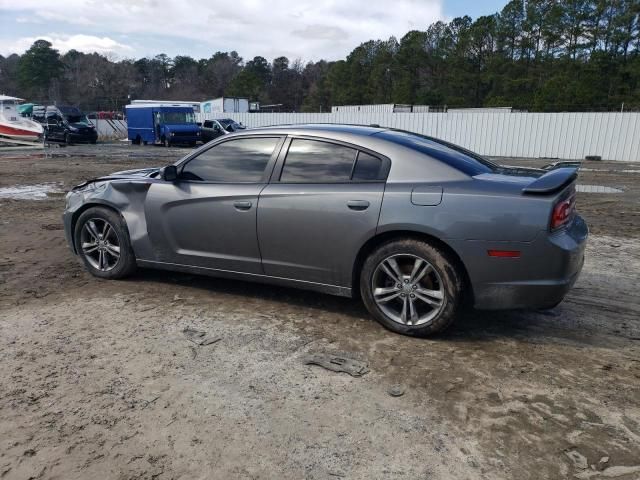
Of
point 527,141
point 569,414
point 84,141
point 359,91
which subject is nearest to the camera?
point 569,414

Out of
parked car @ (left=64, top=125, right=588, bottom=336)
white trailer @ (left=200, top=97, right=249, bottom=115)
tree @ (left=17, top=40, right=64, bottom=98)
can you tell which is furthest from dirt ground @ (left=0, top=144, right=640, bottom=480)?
tree @ (left=17, top=40, right=64, bottom=98)

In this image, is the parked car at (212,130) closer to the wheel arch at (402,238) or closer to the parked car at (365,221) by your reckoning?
the parked car at (365,221)

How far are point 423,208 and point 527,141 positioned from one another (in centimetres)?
2457

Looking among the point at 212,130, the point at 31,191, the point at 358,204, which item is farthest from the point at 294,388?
the point at 212,130

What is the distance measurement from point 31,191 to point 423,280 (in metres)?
11.1

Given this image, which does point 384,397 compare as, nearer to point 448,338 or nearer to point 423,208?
point 448,338

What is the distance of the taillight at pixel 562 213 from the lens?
11.9 ft

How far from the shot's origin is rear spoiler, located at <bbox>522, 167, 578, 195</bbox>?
11.8 feet

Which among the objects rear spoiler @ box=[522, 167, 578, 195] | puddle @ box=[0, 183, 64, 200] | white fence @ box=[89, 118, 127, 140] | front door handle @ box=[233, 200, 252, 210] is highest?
rear spoiler @ box=[522, 167, 578, 195]

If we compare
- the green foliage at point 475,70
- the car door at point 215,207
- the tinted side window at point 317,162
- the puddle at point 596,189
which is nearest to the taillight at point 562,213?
the tinted side window at point 317,162

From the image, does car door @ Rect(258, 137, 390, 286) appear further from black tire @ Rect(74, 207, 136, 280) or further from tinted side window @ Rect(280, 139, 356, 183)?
black tire @ Rect(74, 207, 136, 280)

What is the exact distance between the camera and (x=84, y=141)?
3303cm

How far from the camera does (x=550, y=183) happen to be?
145 inches

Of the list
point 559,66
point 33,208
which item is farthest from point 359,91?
point 33,208
